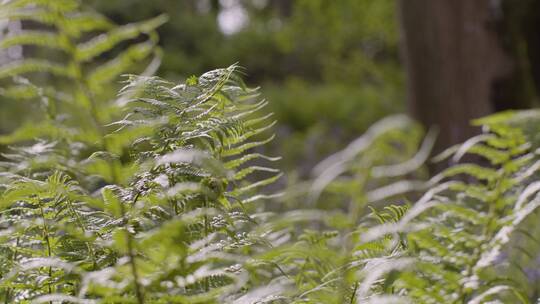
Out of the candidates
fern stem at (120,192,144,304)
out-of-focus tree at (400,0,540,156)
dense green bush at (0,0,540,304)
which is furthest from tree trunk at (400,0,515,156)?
fern stem at (120,192,144,304)

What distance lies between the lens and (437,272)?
109 centimetres

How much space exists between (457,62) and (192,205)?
3977 mm

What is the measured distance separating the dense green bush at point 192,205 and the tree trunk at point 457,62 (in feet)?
11.3

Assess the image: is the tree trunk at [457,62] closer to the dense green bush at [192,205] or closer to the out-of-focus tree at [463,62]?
the out-of-focus tree at [463,62]

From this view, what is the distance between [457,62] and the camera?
4.94m

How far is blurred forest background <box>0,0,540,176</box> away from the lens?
4.94m

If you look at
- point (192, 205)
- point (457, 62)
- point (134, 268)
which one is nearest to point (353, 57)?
point (457, 62)

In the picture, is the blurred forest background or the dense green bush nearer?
the dense green bush

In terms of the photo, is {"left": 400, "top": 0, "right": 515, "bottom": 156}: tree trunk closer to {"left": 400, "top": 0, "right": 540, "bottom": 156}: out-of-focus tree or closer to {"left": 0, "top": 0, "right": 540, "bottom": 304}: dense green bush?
{"left": 400, "top": 0, "right": 540, "bottom": 156}: out-of-focus tree

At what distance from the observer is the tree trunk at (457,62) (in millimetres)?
4891

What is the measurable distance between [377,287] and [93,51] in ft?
2.17

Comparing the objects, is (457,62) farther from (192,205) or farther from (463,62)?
(192,205)

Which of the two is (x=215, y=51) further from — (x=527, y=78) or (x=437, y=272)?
(x=437, y=272)

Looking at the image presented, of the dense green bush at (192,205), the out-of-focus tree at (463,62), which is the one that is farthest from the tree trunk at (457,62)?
the dense green bush at (192,205)
